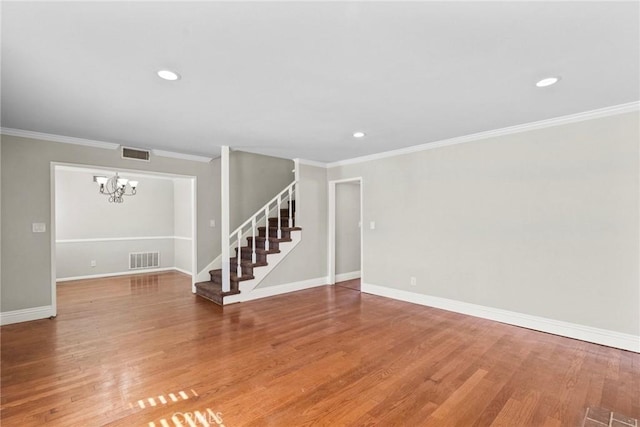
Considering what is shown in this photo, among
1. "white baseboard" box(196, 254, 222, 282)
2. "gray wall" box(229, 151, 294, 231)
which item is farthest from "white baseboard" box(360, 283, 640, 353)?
"white baseboard" box(196, 254, 222, 282)

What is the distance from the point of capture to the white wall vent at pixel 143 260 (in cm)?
696

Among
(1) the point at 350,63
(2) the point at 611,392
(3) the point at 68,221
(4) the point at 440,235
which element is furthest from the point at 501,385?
(3) the point at 68,221

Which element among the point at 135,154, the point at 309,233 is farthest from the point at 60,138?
the point at 309,233

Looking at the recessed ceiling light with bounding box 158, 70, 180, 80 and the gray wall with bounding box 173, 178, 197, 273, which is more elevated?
the recessed ceiling light with bounding box 158, 70, 180, 80

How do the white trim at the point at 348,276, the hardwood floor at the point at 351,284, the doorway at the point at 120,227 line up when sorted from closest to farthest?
1. the hardwood floor at the point at 351,284
2. the white trim at the point at 348,276
3. the doorway at the point at 120,227

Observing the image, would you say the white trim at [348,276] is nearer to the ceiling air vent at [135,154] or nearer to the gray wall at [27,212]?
the ceiling air vent at [135,154]

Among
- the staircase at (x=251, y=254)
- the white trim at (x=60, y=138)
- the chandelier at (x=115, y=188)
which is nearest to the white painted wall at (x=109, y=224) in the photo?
the chandelier at (x=115, y=188)

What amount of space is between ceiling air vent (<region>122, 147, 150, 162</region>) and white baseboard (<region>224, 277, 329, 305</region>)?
2.58m

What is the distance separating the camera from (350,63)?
2133 mm

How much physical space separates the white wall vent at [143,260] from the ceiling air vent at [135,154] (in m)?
3.37

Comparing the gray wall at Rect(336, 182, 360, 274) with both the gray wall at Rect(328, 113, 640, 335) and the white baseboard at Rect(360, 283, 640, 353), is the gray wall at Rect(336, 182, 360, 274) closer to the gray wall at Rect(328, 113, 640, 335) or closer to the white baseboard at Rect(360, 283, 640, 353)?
the gray wall at Rect(328, 113, 640, 335)

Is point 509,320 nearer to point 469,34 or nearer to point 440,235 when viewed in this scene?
point 440,235

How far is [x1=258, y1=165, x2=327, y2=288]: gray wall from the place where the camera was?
209 inches

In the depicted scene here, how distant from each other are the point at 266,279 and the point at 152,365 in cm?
244
